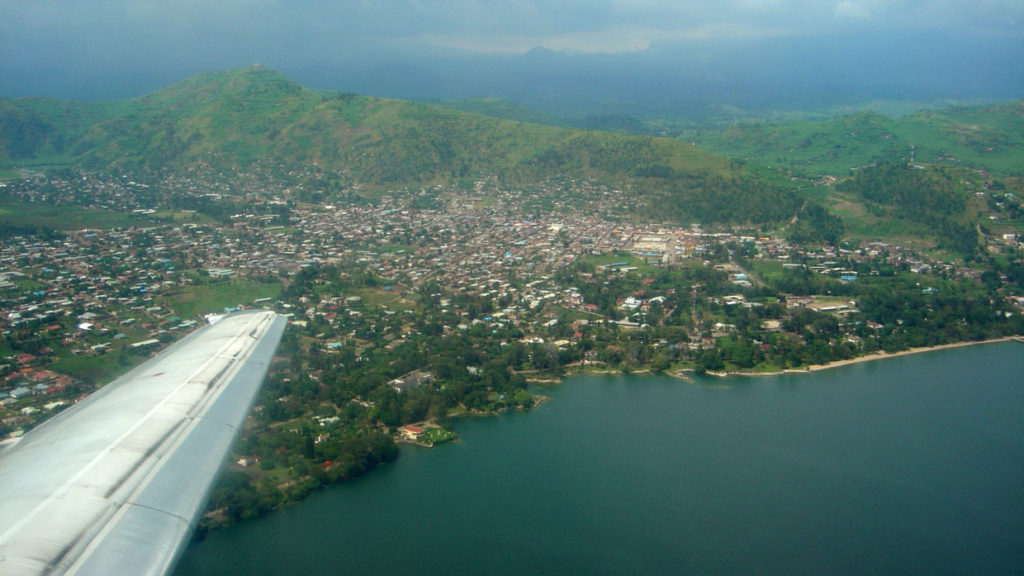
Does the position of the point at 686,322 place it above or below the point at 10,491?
below

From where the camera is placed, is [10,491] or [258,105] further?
[258,105]

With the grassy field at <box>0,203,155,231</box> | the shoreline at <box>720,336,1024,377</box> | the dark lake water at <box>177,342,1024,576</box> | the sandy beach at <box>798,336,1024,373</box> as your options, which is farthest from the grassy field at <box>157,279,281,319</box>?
the sandy beach at <box>798,336,1024,373</box>

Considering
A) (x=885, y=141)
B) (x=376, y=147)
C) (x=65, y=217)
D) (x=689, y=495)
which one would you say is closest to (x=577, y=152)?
(x=376, y=147)

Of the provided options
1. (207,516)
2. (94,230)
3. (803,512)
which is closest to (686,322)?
(803,512)

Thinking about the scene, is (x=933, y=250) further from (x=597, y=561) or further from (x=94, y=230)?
(x=94, y=230)

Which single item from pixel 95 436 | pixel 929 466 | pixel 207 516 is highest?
pixel 95 436

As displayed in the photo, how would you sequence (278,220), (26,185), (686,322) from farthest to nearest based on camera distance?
(26,185)
(278,220)
(686,322)

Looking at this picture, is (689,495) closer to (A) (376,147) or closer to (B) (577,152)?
(B) (577,152)

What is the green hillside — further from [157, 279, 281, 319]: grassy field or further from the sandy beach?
[157, 279, 281, 319]: grassy field
